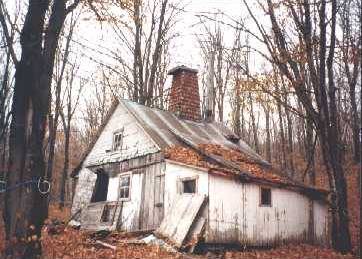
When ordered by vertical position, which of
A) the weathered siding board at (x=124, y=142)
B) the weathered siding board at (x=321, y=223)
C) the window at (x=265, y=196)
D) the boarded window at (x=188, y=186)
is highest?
the weathered siding board at (x=124, y=142)

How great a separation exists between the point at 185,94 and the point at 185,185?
6692mm

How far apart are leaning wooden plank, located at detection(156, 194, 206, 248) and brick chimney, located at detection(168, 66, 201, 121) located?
7.14 metres

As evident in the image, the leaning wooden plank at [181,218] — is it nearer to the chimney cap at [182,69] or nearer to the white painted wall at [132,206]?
the white painted wall at [132,206]

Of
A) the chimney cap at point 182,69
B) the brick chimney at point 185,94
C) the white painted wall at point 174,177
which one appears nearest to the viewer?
the white painted wall at point 174,177

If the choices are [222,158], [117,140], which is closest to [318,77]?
[222,158]

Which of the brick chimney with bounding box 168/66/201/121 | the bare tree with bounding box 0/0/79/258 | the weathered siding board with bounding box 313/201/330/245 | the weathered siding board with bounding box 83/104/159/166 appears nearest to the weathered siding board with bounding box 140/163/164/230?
the weathered siding board with bounding box 83/104/159/166

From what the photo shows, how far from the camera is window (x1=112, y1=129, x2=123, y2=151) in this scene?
757 inches

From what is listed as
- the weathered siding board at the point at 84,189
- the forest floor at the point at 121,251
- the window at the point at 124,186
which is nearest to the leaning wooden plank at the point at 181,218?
the forest floor at the point at 121,251

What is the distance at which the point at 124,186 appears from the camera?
1808 centimetres

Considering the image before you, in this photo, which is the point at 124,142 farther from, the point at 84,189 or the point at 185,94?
the point at 185,94

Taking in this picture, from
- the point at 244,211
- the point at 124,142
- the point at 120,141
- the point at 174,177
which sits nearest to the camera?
the point at 244,211

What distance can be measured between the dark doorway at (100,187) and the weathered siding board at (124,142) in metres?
0.66

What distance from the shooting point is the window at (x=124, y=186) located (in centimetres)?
1783

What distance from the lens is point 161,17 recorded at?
27.8m
